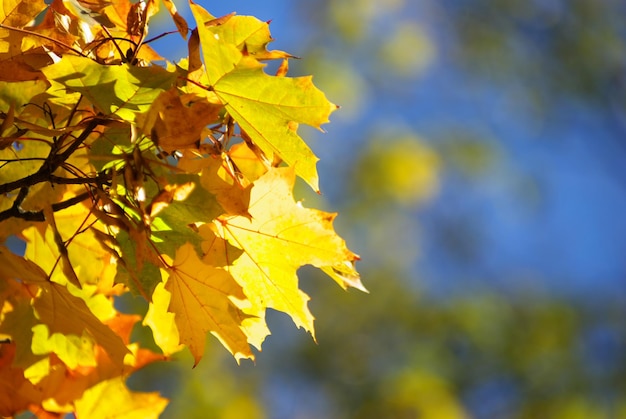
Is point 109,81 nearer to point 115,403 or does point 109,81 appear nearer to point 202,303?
point 202,303

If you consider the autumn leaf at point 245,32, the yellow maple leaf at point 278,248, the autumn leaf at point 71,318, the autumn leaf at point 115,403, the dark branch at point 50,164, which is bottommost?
the autumn leaf at point 115,403

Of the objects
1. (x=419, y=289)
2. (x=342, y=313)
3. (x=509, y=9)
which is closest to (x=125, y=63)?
(x=342, y=313)

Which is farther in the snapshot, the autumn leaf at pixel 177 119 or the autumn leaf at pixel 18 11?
the autumn leaf at pixel 18 11

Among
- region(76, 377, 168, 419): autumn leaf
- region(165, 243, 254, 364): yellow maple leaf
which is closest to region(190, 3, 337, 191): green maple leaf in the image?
region(165, 243, 254, 364): yellow maple leaf

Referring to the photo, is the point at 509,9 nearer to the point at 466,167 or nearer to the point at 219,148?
the point at 466,167

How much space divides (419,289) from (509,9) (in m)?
2.60

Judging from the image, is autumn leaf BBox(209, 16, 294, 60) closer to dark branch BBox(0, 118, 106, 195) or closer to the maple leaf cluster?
the maple leaf cluster

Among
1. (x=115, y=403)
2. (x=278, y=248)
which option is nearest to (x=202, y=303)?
(x=278, y=248)

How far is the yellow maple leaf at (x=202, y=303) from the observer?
2.02 ft

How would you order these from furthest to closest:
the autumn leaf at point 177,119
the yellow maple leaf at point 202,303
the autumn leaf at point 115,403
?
the autumn leaf at point 115,403 < the yellow maple leaf at point 202,303 < the autumn leaf at point 177,119

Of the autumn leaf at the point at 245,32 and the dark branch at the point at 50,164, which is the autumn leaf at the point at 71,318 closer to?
the dark branch at the point at 50,164

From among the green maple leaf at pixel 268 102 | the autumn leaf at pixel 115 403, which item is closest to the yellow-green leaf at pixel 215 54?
the green maple leaf at pixel 268 102

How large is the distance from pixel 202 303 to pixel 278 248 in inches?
3.3

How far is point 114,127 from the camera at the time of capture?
569mm
